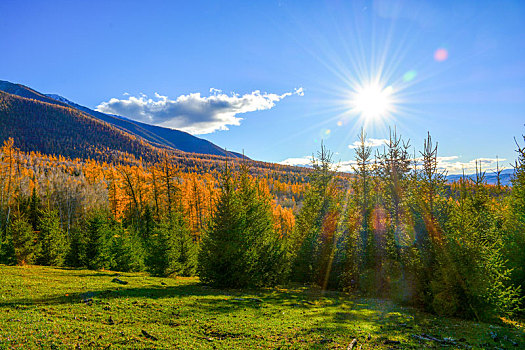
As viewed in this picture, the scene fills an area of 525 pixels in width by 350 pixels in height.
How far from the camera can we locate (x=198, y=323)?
1515 centimetres

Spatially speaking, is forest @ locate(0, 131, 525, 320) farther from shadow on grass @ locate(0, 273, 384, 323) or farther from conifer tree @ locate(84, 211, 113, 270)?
shadow on grass @ locate(0, 273, 384, 323)

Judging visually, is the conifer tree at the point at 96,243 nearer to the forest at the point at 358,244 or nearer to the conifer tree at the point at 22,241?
the forest at the point at 358,244

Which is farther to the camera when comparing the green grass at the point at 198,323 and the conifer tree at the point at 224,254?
the conifer tree at the point at 224,254

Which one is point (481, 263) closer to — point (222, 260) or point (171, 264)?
point (222, 260)

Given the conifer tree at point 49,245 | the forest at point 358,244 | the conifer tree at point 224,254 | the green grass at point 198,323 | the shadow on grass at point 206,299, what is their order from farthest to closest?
the conifer tree at point 49,245, the conifer tree at point 224,254, the forest at point 358,244, the shadow on grass at point 206,299, the green grass at point 198,323

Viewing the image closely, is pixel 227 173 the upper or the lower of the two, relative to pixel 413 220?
upper

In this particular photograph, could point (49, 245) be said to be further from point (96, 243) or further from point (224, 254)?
point (224, 254)

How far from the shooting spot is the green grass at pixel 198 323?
38.8 feet

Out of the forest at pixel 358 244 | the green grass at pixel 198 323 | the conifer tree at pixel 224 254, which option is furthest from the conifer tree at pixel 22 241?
the conifer tree at pixel 224 254

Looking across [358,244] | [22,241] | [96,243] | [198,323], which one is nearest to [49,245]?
[22,241]

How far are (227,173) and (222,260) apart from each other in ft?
29.0

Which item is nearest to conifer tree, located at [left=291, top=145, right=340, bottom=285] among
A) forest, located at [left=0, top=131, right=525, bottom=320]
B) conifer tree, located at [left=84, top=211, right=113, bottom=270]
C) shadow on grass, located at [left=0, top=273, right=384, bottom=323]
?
forest, located at [left=0, top=131, right=525, bottom=320]

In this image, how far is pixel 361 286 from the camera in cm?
2938

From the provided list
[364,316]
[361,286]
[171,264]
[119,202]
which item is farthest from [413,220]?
[119,202]
